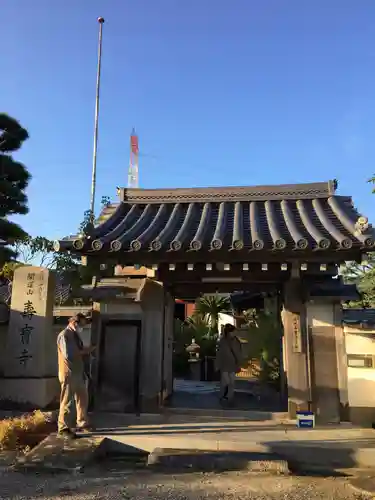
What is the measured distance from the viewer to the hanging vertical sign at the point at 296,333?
794 cm

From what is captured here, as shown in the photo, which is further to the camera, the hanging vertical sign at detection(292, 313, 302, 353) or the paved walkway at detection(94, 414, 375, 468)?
the hanging vertical sign at detection(292, 313, 302, 353)

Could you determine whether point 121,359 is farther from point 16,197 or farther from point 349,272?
point 349,272

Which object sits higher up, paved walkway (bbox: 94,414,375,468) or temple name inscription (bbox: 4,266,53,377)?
temple name inscription (bbox: 4,266,53,377)

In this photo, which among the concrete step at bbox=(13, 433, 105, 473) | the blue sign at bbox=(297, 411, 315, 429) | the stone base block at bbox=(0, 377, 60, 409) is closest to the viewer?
the concrete step at bbox=(13, 433, 105, 473)

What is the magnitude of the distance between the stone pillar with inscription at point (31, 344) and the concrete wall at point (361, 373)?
Answer: 6078mm

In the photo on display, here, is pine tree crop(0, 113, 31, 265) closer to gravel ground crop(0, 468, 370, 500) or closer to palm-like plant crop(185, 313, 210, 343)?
palm-like plant crop(185, 313, 210, 343)

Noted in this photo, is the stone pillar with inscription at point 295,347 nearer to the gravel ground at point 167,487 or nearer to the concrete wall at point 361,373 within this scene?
the concrete wall at point 361,373

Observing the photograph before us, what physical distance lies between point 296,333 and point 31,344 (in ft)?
18.0

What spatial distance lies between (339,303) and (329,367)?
3.94 ft

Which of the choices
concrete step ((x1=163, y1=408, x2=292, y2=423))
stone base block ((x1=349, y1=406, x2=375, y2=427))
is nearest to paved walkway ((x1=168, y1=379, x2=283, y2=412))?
concrete step ((x1=163, y1=408, x2=292, y2=423))

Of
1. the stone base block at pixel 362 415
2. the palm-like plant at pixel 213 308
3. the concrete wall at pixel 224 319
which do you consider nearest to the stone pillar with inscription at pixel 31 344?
the stone base block at pixel 362 415

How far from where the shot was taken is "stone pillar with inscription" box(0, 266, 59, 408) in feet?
28.9

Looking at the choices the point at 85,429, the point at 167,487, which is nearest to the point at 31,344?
the point at 85,429

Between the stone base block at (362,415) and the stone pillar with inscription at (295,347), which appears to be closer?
the stone base block at (362,415)
